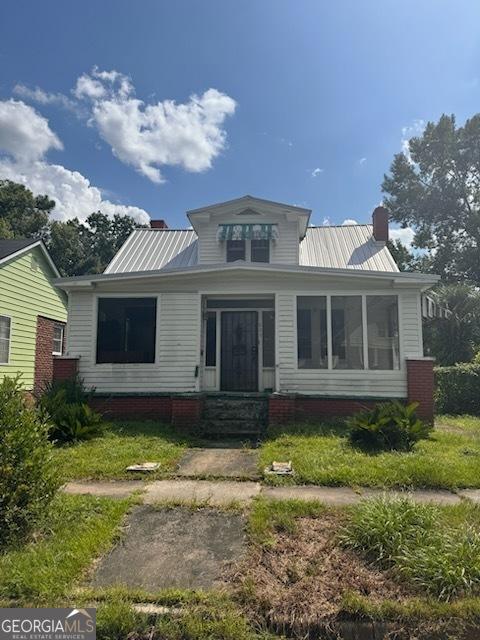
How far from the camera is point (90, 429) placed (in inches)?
297

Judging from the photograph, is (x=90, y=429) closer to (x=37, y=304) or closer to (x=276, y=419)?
(x=276, y=419)

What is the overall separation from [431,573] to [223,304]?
811 cm

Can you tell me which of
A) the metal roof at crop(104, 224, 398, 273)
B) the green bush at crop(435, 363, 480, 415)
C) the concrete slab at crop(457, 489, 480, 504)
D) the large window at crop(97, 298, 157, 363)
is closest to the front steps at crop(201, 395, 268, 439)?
the large window at crop(97, 298, 157, 363)

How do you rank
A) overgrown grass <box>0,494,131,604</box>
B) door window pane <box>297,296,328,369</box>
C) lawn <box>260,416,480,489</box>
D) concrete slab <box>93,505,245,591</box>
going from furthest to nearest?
door window pane <box>297,296,328,369</box>, lawn <box>260,416,480,489</box>, concrete slab <box>93,505,245,591</box>, overgrown grass <box>0,494,131,604</box>

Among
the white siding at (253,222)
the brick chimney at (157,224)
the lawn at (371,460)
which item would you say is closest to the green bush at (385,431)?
the lawn at (371,460)

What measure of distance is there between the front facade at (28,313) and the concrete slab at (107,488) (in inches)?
320

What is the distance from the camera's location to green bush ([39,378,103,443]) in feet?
24.0

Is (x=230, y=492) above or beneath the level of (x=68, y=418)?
beneath

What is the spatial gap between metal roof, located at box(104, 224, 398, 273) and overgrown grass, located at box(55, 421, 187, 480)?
5241mm

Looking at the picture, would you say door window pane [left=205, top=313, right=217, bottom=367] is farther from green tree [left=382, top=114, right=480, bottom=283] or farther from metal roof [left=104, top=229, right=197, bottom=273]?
green tree [left=382, top=114, right=480, bottom=283]

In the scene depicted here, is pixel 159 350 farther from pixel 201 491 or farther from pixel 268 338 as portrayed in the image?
pixel 201 491

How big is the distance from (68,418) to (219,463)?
312 centimetres

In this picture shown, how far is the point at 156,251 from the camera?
13.7 meters

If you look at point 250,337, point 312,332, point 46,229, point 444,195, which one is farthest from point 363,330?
point 46,229
